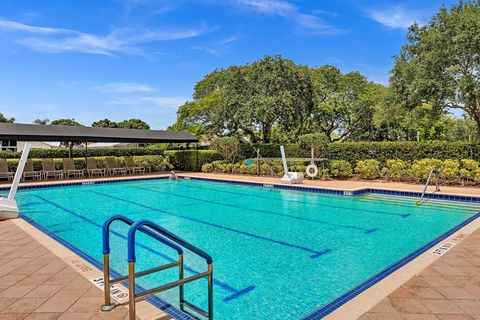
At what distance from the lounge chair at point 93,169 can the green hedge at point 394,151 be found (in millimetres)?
10262

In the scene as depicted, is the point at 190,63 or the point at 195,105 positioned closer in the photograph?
the point at 190,63

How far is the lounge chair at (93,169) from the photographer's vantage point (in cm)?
1764

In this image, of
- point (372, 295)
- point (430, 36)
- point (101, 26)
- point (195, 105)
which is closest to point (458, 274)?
point (372, 295)

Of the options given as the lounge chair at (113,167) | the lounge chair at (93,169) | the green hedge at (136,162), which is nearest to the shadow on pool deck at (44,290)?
the green hedge at (136,162)

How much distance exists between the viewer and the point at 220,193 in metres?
12.6

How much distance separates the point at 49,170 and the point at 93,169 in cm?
206

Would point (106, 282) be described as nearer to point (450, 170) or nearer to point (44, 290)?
point (44, 290)

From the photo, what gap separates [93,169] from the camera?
57.8 ft

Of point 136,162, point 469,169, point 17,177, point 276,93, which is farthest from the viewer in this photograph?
point 276,93

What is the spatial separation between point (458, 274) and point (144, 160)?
1776 centimetres

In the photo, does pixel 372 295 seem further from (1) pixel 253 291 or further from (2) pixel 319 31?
(2) pixel 319 31

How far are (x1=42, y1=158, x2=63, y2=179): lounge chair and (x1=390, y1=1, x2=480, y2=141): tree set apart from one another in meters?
16.8

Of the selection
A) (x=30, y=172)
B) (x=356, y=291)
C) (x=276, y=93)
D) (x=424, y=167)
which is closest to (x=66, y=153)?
(x=30, y=172)

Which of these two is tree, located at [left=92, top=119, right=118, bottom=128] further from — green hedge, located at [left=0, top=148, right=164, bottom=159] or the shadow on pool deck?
the shadow on pool deck
